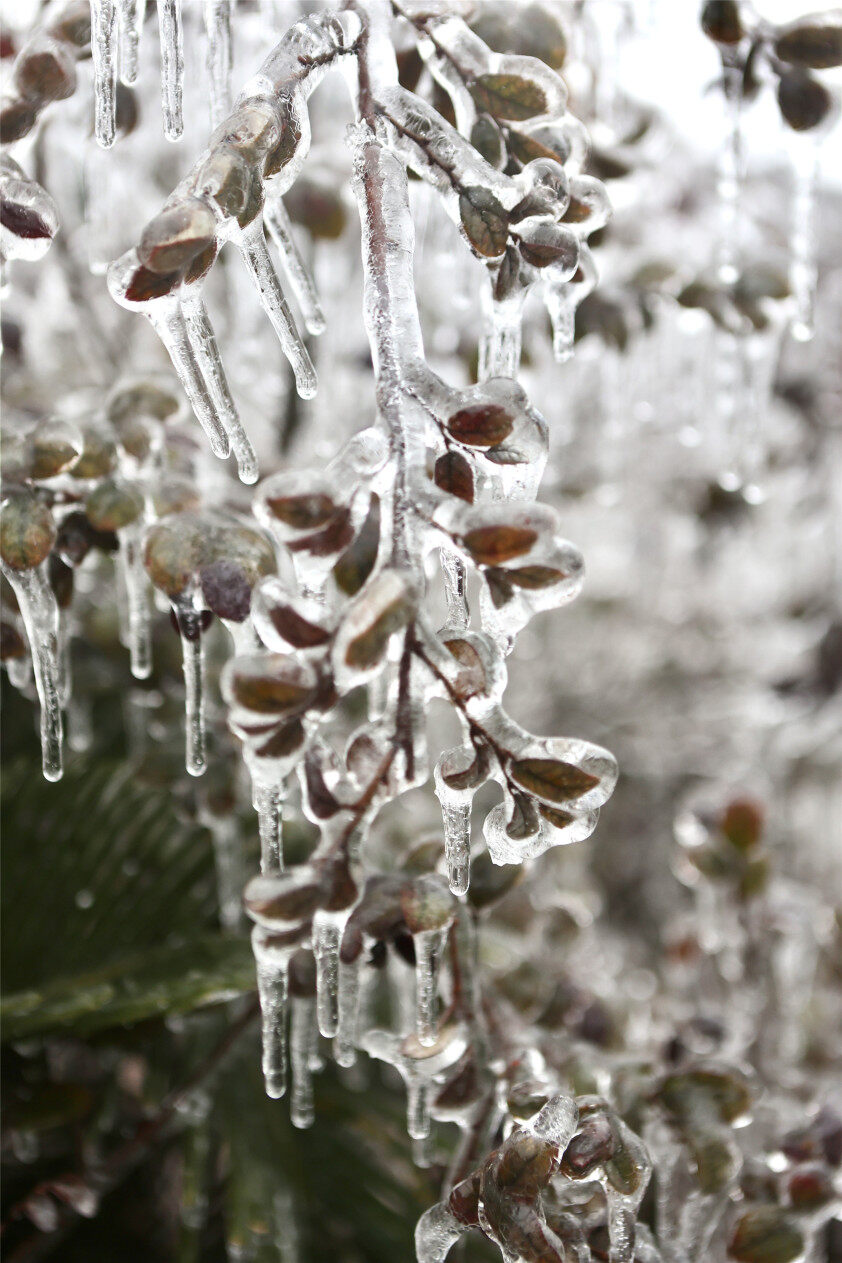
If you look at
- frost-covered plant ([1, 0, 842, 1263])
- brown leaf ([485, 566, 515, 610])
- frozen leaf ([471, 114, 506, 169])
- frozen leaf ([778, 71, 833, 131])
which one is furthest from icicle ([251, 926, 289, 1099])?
frozen leaf ([778, 71, 833, 131])

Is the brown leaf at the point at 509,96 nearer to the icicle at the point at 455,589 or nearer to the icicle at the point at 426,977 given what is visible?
the icicle at the point at 455,589

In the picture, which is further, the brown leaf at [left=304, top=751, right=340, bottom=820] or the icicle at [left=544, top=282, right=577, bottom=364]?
the icicle at [left=544, top=282, right=577, bottom=364]

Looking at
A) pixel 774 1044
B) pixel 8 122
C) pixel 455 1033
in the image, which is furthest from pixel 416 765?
pixel 774 1044

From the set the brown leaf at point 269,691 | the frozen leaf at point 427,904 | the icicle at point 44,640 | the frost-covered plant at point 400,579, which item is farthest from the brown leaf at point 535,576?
the icicle at point 44,640

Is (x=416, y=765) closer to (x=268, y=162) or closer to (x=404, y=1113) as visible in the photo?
(x=268, y=162)

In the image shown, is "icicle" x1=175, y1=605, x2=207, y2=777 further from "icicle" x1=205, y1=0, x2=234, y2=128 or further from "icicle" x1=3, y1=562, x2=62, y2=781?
"icicle" x1=205, y1=0, x2=234, y2=128

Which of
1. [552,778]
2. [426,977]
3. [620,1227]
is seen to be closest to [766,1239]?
[620,1227]
